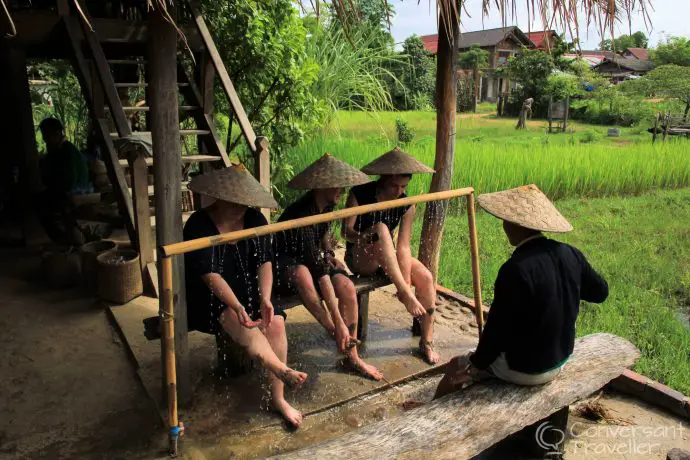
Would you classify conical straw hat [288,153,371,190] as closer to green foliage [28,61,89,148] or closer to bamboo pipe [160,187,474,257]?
bamboo pipe [160,187,474,257]

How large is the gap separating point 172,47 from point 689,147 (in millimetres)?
12102

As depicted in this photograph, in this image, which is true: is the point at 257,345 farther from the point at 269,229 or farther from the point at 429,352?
the point at 429,352

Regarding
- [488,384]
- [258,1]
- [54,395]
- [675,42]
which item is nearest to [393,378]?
[488,384]

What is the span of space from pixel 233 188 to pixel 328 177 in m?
0.72

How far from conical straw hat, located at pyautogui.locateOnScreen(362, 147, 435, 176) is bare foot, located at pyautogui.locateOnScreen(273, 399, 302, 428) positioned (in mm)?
Result: 1555

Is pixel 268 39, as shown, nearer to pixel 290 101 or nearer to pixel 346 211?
pixel 290 101

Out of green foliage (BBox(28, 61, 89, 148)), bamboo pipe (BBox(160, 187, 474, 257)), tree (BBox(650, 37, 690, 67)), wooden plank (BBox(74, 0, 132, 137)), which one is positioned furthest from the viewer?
tree (BBox(650, 37, 690, 67))

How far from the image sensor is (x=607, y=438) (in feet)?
9.80

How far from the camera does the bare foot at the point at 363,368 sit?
10.9 ft

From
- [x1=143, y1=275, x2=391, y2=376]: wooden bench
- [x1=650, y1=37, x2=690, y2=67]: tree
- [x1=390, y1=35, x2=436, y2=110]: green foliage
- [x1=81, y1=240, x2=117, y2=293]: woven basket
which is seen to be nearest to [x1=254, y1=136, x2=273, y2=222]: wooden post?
[x1=81, y1=240, x2=117, y2=293]: woven basket

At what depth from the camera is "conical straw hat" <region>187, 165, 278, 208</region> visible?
2686 millimetres

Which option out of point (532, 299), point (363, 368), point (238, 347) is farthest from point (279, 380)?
point (532, 299)

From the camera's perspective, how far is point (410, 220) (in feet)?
12.1

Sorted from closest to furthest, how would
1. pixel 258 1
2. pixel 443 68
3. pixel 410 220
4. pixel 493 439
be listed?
1. pixel 493 439
2. pixel 410 220
3. pixel 443 68
4. pixel 258 1
